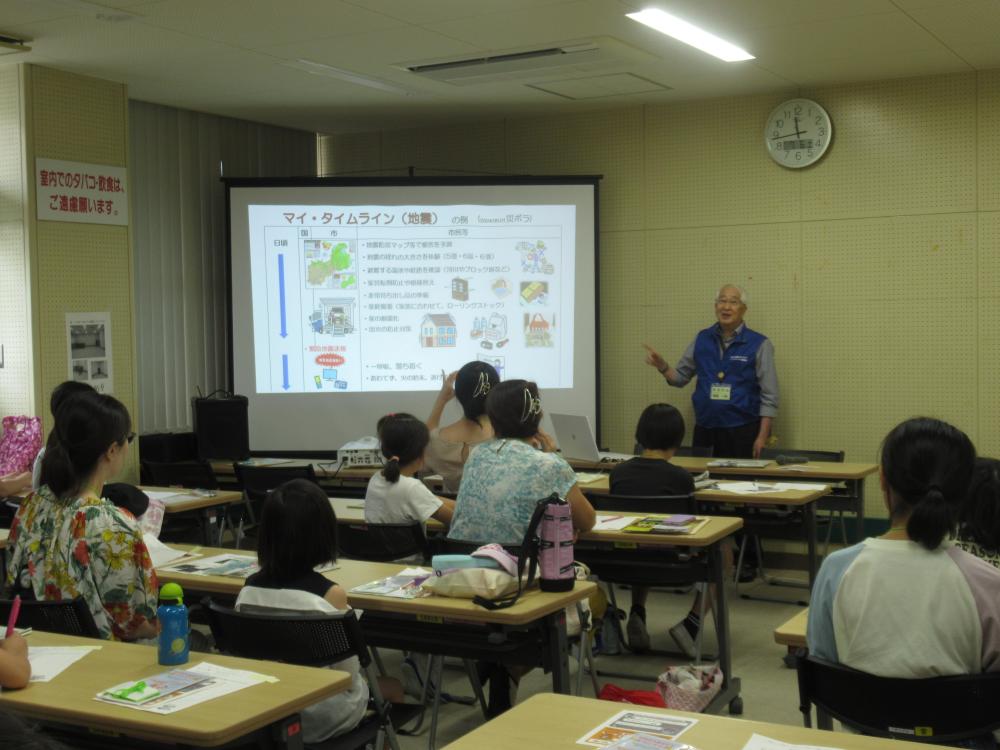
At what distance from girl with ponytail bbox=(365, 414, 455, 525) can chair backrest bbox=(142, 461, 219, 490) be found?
200 centimetres

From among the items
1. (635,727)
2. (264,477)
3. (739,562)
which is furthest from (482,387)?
(635,727)

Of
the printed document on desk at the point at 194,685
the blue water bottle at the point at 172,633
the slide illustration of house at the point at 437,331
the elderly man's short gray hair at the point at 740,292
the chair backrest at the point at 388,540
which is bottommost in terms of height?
the chair backrest at the point at 388,540

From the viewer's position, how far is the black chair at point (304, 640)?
2850 mm

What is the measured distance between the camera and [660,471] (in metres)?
5.06

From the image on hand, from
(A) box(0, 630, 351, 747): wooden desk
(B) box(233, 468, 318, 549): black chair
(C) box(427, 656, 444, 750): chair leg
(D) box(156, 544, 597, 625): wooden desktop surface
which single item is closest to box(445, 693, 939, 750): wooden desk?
(A) box(0, 630, 351, 747): wooden desk

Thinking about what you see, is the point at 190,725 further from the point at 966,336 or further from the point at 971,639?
the point at 966,336

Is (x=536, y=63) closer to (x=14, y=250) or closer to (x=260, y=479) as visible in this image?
(x=260, y=479)

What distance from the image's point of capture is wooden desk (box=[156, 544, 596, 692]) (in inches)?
127

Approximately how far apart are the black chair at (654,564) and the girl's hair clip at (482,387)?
77cm

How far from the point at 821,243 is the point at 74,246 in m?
4.59

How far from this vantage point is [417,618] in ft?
11.5

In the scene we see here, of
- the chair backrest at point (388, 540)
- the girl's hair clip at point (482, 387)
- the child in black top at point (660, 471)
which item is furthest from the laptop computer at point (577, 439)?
the chair backrest at point (388, 540)

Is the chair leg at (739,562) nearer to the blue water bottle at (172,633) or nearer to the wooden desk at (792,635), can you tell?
the wooden desk at (792,635)

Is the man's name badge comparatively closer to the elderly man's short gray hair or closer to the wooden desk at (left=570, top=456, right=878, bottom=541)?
the elderly man's short gray hair
